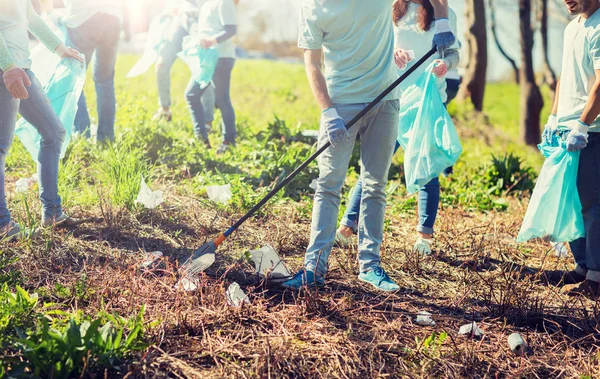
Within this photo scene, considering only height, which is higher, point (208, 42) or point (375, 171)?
point (208, 42)

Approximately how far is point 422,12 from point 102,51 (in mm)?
2927

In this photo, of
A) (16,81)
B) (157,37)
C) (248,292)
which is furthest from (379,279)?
(157,37)

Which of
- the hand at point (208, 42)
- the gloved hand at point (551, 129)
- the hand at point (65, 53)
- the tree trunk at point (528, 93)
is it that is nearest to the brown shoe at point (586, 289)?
the gloved hand at point (551, 129)

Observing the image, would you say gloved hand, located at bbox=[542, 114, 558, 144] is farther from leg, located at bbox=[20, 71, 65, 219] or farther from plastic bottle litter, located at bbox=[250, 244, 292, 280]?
leg, located at bbox=[20, 71, 65, 219]

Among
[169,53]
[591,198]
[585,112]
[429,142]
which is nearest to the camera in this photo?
[585,112]

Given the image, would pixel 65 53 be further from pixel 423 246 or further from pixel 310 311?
pixel 423 246

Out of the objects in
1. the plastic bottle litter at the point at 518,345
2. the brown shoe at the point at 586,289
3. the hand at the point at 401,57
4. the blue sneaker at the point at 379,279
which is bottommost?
the brown shoe at the point at 586,289

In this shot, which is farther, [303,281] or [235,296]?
[303,281]

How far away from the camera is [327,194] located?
3.39m

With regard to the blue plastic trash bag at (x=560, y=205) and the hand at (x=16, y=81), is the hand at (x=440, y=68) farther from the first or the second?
the hand at (x=16, y=81)

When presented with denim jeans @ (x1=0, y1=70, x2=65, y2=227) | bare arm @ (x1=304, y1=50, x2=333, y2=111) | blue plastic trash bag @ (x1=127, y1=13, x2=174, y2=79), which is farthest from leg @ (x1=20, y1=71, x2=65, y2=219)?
blue plastic trash bag @ (x1=127, y1=13, x2=174, y2=79)

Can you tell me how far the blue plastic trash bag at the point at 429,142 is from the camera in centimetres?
376

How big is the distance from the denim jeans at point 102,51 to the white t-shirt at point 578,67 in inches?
144

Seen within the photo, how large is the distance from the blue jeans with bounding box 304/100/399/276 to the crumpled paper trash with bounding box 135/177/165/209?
4.85 ft
